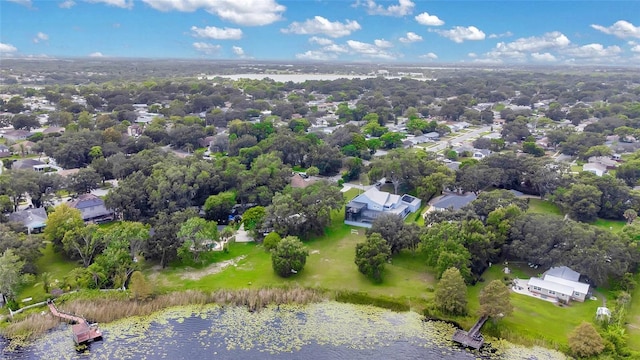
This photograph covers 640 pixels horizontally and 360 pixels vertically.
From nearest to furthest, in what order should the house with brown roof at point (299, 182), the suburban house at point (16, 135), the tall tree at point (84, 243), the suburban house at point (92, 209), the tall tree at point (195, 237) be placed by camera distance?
the tall tree at point (84, 243) < the tall tree at point (195, 237) < the suburban house at point (92, 209) < the house with brown roof at point (299, 182) < the suburban house at point (16, 135)

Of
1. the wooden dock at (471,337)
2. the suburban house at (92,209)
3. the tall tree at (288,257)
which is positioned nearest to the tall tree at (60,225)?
the suburban house at (92,209)

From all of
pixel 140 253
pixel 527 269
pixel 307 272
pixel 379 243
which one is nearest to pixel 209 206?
pixel 140 253

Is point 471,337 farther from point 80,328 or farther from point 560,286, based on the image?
point 80,328

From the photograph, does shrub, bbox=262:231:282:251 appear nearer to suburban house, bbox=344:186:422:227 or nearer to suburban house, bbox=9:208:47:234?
suburban house, bbox=344:186:422:227

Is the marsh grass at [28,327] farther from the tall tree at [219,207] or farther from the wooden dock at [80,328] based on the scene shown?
the tall tree at [219,207]

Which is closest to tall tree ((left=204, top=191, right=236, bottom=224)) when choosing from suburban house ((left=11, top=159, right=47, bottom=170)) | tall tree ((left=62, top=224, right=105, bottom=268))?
tall tree ((left=62, top=224, right=105, bottom=268))

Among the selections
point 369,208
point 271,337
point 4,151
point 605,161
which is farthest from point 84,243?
point 605,161
